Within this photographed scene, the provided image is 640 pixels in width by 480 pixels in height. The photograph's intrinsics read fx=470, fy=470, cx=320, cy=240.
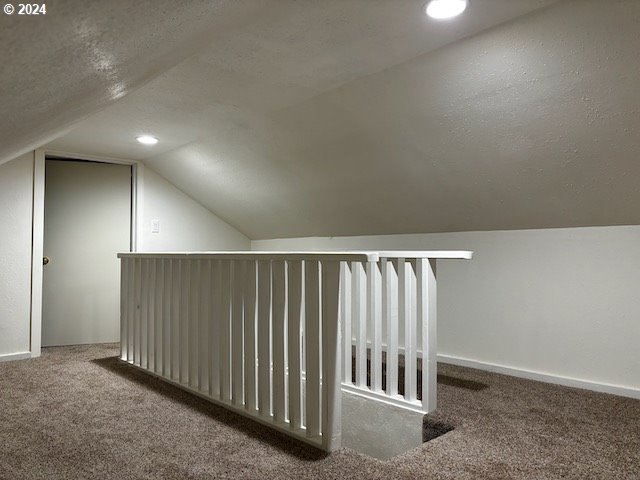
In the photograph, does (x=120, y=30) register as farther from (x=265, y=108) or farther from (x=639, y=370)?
(x=639, y=370)

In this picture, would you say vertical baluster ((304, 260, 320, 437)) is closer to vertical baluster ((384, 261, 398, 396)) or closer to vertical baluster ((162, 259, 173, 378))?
vertical baluster ((384, 261, 398, 396))

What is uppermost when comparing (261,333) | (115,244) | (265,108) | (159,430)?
(265,108)

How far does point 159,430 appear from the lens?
210 centimetres

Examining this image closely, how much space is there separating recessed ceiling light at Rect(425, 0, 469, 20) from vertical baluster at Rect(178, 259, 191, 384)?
184cm

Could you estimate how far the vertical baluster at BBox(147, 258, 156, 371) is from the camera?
312 cm

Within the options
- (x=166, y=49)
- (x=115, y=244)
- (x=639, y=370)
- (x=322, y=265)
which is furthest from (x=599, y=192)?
(x=115, y=244)

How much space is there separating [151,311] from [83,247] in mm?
1679

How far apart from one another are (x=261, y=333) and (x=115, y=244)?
9.55 feet

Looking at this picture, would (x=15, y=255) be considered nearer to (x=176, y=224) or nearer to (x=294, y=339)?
(x=176, y=224)

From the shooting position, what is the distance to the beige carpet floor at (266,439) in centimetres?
171

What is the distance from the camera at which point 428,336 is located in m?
2.29

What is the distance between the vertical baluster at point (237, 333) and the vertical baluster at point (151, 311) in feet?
3.22

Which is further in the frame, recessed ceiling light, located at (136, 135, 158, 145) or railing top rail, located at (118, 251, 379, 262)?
recessed ceiling light, located at (136, 135, 158, 145)

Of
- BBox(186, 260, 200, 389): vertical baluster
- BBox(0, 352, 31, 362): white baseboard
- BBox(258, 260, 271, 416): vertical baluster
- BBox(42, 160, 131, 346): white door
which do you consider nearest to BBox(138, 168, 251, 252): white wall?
BBox(42, 160, 131, 346): white door
